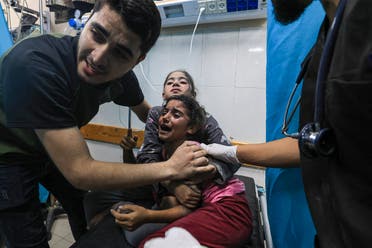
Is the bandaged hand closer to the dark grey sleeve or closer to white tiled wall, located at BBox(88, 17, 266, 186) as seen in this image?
the dark grey sleeve

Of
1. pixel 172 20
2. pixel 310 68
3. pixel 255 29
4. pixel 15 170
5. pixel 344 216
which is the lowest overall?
pixel 15 170

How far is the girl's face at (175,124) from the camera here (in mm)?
1145

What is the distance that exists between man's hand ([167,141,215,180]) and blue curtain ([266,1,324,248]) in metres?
0.35

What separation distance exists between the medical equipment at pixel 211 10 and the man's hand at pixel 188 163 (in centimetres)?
109

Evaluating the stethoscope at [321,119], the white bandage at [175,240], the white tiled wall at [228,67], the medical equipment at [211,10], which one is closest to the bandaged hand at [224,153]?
the white bandage at [175,240]

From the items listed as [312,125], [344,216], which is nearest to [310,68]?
[312,125]

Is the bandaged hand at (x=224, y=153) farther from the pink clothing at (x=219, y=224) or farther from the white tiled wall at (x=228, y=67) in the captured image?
the white tiled wall at (x=228, y=67)

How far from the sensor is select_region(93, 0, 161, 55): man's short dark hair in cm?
77

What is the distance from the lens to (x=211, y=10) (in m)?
1.55

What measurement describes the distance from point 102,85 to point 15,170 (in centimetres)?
51

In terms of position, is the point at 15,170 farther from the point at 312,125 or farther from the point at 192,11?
the point at 192,11

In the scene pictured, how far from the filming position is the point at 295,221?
91cm

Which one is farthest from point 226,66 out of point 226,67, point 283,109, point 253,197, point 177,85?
point 253,197

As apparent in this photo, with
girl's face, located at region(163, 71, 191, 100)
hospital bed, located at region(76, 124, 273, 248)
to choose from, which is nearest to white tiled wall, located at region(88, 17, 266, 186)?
hospital bed, located at region(76, 124, 273, 248)
